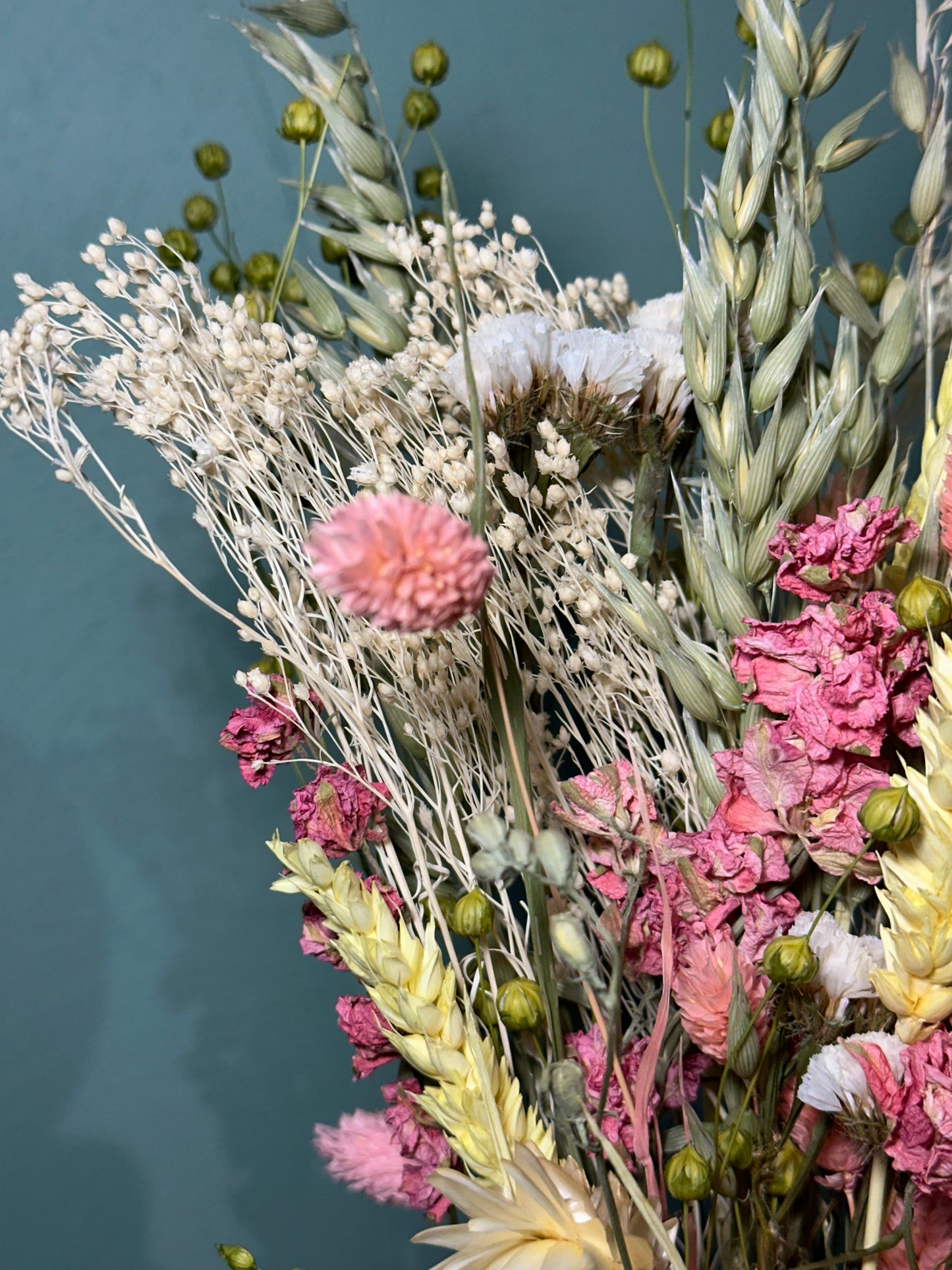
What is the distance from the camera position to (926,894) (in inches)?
17.9

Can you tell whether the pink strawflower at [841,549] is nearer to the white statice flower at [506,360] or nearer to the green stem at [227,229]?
the white statice flower at [506,360]

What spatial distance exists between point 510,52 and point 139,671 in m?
0.61

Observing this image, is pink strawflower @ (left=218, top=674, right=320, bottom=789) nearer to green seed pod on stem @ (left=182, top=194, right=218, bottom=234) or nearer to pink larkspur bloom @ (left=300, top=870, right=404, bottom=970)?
pink larkspur bloom @ (left=300, top=870, right=404, bottom=970)

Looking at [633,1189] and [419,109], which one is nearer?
[633,1189]

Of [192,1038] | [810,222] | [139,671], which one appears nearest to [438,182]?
[810,222]

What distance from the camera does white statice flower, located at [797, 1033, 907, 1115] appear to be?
1.53ft

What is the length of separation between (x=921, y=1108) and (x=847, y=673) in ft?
0.59

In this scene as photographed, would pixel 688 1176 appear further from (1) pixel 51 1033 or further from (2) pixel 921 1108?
(1) pixel 51 1033

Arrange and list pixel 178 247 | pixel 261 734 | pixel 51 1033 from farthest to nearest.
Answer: pixel 51 1033, pixel 178 247, pixel 261 734

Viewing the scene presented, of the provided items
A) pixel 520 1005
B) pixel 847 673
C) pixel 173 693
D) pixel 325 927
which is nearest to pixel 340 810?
pixel 325 927

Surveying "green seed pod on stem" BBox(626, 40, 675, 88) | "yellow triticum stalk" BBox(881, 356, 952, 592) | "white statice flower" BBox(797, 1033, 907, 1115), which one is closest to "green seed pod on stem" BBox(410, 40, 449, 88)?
"green seed pod on stem" BBox(626, 40, 675, 88)

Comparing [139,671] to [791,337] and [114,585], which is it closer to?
[114,585]

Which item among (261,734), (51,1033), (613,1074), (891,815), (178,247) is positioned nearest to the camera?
(891,815)

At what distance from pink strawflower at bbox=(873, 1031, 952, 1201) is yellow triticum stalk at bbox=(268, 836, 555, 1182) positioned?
0.15 meters
